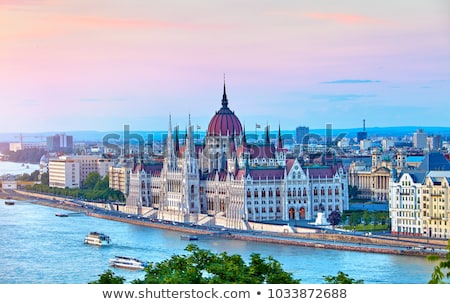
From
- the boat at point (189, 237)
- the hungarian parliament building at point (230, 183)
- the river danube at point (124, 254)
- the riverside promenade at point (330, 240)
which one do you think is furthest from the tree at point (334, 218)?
the boat at point (189, 237)

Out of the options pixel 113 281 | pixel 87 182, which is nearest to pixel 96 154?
pixel 87 182

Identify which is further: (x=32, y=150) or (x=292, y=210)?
(x=32, y=150)

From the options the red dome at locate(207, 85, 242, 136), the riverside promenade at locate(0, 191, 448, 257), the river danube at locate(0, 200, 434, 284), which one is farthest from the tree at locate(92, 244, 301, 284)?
the red dome at locate(207, 85, 242, 136)

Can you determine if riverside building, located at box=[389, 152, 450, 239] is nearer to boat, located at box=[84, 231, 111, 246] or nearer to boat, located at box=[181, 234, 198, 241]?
boat, located at box=[181, 234, 198, 241]

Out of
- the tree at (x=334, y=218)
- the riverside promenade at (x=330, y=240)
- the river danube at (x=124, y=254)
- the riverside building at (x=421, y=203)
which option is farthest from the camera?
the tree at (x=334, y=218)

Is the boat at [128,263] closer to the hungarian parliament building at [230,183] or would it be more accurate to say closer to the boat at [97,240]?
the boat at [97,240]

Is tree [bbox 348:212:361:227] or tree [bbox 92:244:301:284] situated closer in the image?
tree [bbox 92:244:301:284]
